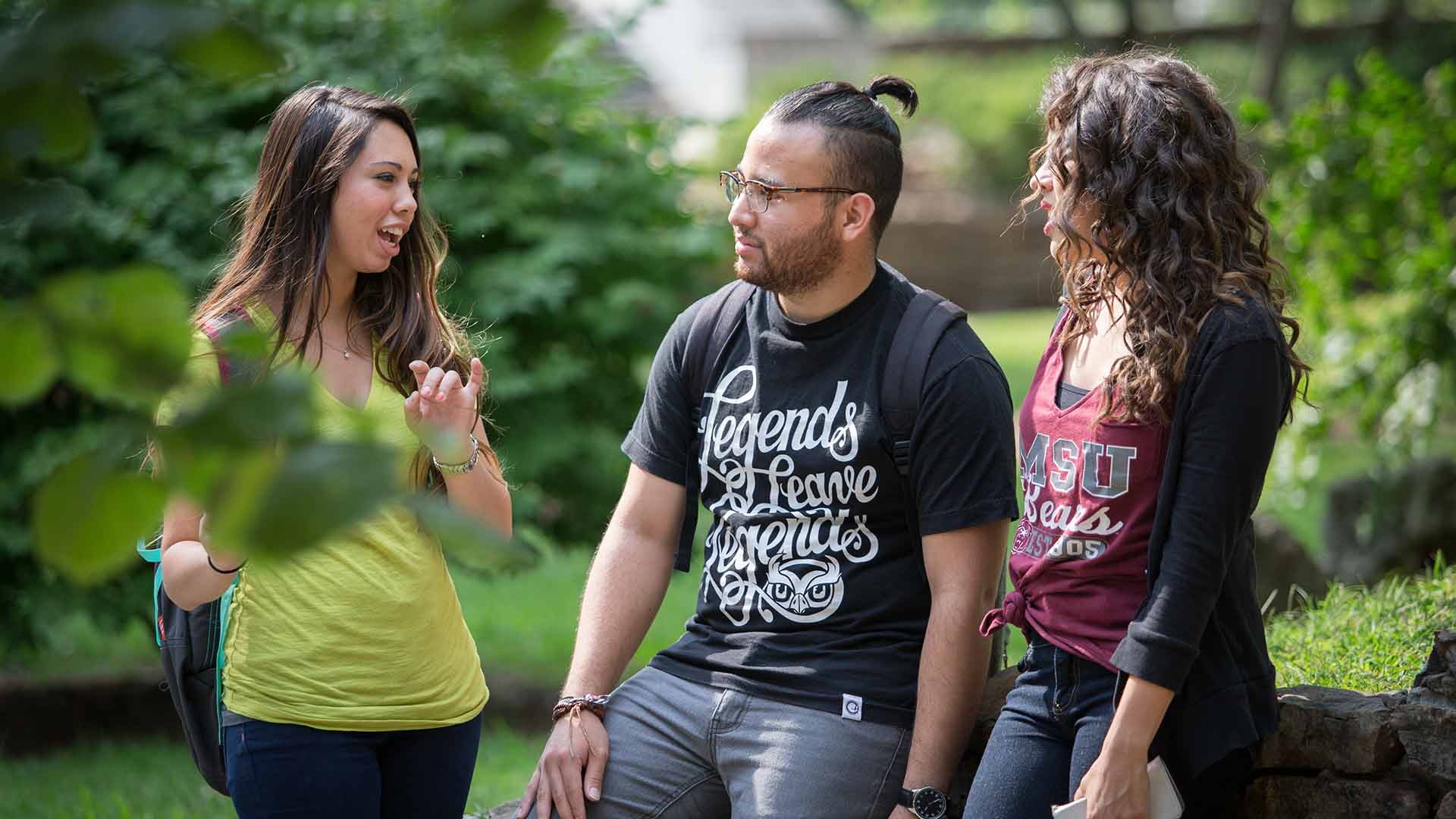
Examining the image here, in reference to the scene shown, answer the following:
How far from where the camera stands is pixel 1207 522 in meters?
2.21

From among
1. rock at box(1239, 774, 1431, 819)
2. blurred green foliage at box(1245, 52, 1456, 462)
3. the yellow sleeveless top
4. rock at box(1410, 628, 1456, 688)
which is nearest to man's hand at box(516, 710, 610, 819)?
the yellow sleeveless top

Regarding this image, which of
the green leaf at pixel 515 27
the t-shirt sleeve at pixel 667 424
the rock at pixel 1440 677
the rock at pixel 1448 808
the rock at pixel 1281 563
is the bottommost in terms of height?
the rock at pixel 1281 563

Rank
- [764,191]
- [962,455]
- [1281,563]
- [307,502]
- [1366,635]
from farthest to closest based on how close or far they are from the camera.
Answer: [1281,563] < [1366,635] < [764,191] < [962,455] < [307,502]

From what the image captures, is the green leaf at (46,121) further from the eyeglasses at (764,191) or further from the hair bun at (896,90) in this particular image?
the hair bun at (896,90)

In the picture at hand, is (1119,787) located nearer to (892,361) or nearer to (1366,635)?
(892,361)

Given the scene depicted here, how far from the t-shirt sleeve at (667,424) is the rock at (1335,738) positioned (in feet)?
4.27

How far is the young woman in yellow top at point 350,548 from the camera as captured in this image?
2.45 metres

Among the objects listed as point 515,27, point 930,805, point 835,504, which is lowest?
point 930,805

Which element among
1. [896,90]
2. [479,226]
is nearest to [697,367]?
[896,90]

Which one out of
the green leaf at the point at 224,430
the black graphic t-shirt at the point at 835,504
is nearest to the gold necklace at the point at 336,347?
the black graphic t-shirt at the point at 835,504

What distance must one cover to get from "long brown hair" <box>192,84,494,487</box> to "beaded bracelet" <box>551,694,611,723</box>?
52 cm

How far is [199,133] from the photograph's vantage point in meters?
5.71

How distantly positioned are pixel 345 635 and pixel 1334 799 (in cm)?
186

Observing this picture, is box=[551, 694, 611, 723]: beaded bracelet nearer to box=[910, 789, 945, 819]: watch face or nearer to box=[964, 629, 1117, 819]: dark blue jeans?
box=[910, 789, 945, 819]: watch face
